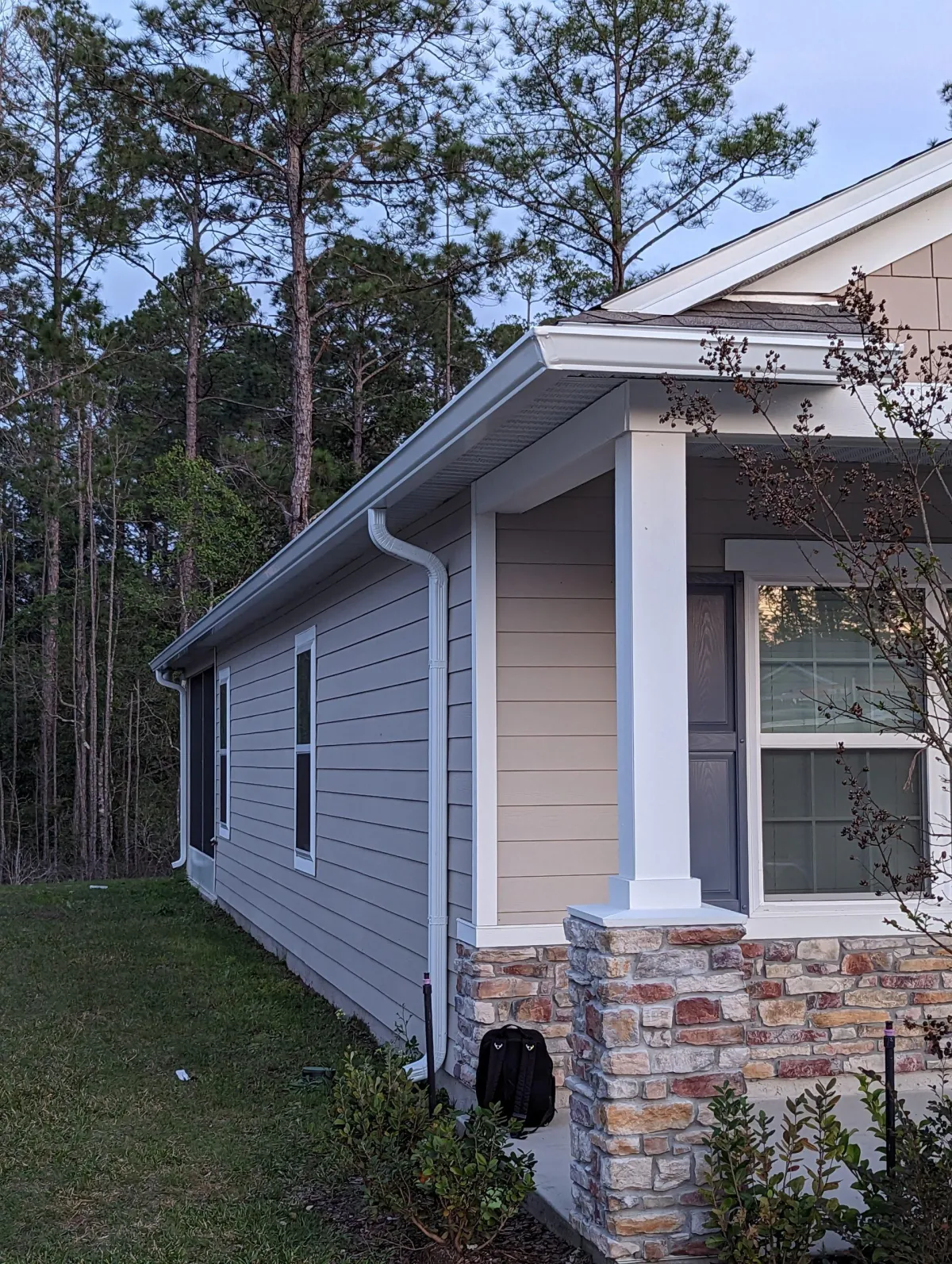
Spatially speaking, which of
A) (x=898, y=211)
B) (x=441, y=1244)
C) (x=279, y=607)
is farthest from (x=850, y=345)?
(x=279, y=607)

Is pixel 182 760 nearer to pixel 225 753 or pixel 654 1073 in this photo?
pixel 225 753

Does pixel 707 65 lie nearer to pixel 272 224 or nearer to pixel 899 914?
pixel 272 224

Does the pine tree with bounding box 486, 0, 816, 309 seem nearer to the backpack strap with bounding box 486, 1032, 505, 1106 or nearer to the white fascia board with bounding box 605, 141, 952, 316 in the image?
the white fascia board with bounding box 605, 141, 952, 316

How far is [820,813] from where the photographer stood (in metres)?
5.41

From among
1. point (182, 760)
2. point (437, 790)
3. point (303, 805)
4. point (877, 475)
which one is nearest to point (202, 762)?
point (182, 760)

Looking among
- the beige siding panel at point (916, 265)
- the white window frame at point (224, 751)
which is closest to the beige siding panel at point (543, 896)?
the beige siding panel at point (916, 265)

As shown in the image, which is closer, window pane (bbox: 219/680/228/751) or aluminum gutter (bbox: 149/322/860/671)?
aluminum gutter (bbox: 149/322/860/671)

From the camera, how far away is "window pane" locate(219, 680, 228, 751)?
518 inches

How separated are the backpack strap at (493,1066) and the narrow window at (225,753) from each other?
8433 millimetres

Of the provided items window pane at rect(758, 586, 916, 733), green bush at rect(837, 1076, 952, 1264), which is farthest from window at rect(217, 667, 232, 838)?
green bush at rect(837, 1076, 952, 1264)

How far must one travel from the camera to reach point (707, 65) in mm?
16438

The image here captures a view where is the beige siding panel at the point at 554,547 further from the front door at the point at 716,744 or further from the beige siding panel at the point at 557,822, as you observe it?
the beige siding panel at the point at 557,822

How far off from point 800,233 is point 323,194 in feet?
42.8

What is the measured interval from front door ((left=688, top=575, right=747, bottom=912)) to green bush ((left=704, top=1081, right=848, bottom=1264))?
1753mm
